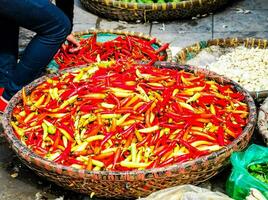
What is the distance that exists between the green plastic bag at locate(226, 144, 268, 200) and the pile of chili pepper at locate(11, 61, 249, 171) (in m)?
0.16

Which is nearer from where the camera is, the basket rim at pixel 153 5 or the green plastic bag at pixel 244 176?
the green plastic bag at pixel 244 176

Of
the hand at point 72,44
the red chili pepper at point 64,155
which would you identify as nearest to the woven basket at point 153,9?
the hand at point 72,44

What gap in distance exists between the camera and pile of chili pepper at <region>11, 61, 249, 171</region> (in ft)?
10.4

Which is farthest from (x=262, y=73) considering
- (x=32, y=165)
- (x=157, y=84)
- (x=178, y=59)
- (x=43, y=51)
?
(x=32, y=165)

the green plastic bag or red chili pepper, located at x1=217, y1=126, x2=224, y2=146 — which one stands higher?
red chili pepper, located at x1=217, y1=126, x2=224, y2=146

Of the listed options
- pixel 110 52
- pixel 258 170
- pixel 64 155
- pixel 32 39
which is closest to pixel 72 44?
pixel 110 52

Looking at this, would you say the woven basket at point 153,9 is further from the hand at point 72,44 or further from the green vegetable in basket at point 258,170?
the green vegetable in basket at point 258,170

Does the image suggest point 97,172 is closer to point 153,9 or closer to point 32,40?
point 32,40

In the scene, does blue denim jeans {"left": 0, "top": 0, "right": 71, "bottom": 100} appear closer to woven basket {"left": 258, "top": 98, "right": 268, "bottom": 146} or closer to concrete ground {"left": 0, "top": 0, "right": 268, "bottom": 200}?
concrete ground {"left": 0, "top": 0, "right": 268, "bottom": 200}

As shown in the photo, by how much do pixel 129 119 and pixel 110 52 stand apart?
4.77 ft

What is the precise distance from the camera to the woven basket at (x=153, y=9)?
224 inches

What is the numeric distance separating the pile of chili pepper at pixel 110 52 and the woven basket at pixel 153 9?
962 millimetres

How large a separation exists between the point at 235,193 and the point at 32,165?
1246 millimetres

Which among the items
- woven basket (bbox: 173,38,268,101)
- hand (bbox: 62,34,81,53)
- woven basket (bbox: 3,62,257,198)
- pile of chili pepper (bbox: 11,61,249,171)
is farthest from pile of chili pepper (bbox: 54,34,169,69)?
woven basket (bbox: 3,62,257,198)
